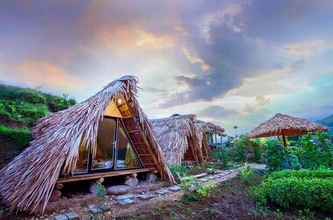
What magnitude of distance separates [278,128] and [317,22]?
445cm

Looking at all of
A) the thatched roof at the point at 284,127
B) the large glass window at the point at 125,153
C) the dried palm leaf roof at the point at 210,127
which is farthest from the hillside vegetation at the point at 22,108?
the thatched roof at the point at 284,127

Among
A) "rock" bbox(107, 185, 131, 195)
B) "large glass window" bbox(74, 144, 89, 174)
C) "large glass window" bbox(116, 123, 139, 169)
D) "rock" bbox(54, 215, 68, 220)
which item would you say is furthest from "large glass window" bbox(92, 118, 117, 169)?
"rock" bbox(54, 215, 68, 220)

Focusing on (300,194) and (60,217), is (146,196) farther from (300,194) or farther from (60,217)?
(300,194)

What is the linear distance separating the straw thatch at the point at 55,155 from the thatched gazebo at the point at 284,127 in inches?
264

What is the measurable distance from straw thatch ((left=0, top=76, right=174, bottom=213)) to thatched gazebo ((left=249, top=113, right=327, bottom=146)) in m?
6.69

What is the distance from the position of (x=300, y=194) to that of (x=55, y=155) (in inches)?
189

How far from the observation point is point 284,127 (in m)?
10.5

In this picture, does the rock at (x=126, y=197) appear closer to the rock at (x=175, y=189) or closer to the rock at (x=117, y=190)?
the rock at (x=117, y=190)

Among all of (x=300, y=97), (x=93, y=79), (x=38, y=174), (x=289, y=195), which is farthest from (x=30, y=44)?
(x=300, y=97)

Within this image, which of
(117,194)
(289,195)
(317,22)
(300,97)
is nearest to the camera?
(289,195)

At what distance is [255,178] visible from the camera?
7750mm

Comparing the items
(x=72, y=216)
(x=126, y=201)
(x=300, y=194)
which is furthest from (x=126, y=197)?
(x=300, y=194)

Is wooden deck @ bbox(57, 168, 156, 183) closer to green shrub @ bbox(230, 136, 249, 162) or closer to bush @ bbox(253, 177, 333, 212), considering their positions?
bush @ bbox(253, 177, 333, 212)

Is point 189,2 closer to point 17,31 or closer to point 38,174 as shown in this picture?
point 17,31
